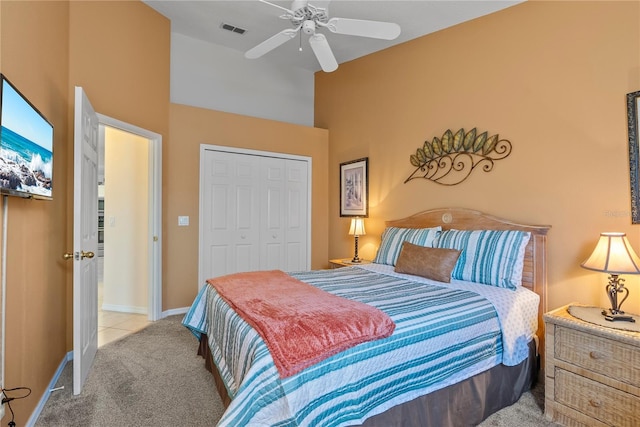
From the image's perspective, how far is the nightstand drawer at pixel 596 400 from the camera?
1.71 m

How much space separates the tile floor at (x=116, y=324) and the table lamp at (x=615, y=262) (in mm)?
3916

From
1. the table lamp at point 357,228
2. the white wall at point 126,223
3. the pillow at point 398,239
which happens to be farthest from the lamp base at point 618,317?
the white wall at point 126,223

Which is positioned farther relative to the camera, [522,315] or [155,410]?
[522,315]

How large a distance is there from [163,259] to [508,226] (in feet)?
11.5

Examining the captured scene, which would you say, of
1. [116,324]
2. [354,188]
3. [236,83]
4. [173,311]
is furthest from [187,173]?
[354,188]

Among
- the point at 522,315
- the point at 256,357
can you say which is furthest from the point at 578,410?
the point at 256,357

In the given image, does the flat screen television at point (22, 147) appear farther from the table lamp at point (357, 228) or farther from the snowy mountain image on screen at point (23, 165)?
the table lamp at point (357, 228)

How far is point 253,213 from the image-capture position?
14.2 ft

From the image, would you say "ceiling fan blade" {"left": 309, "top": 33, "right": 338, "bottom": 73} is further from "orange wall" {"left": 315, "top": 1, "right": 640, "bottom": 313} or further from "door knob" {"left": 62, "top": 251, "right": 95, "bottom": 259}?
"door knob" {"left": 62, "top": 251, "right": 95, "bottom": 259}

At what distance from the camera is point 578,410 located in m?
1.88

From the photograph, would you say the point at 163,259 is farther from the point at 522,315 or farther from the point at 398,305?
the point at 522,315

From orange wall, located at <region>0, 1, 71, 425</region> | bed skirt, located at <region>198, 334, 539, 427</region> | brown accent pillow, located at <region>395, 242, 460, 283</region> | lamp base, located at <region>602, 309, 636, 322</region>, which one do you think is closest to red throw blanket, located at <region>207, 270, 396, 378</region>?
bed skirt, located at <region>198, 334, 539, 427</region>

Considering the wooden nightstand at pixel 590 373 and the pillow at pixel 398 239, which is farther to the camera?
the pillow at pixel 398 239

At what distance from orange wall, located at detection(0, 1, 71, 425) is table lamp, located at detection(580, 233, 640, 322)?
323 cm
